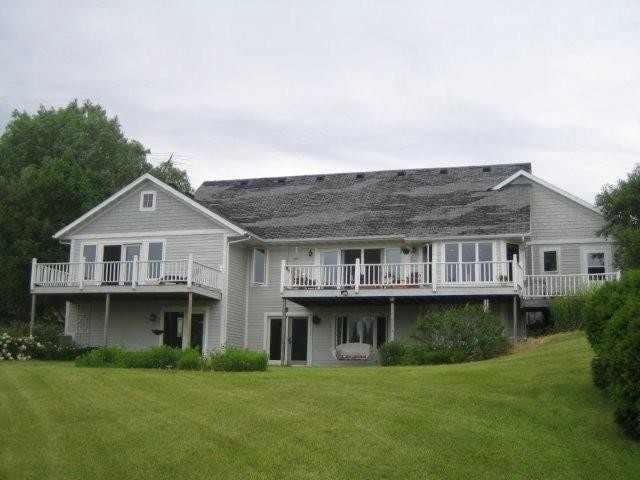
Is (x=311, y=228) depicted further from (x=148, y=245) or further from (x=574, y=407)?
(x=574, y=407)

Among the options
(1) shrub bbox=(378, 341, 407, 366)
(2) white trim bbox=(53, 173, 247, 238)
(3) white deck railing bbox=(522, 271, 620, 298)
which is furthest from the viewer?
(2) white trim bbox=(53, 173, 247, 238)

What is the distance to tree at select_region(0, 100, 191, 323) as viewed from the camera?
3909 cm

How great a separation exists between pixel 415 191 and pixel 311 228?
5475mm

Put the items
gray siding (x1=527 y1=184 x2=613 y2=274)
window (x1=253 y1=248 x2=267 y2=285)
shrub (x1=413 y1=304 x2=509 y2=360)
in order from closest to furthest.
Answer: shrub (x1=413 y1=304 x2=509 y2=360) < gray siding (x1=527 y1=184 x2=613 y2=274) < window (x1=253 y1=248 x2=267 y2=285)

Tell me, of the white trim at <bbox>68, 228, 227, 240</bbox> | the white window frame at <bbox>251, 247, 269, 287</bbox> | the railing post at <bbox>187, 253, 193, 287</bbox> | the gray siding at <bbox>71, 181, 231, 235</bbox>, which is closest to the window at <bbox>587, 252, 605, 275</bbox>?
the white window frame at <bbox>251, 247, 269, 287</bbox>

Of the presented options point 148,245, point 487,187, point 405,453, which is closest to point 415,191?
point 487,187

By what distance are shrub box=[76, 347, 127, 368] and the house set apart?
4.35m

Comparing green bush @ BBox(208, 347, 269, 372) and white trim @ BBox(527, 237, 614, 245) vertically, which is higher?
white trim @ BBox(527, 237, 614, 245)

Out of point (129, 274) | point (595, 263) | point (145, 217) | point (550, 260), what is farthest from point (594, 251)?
point (129, 274)

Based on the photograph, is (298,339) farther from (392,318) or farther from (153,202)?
(153,202)

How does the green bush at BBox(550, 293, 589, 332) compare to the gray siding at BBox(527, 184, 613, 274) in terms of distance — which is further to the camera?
the gray siding at BBox(527, 184, 613, 274)

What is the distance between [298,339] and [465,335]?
29.5ft

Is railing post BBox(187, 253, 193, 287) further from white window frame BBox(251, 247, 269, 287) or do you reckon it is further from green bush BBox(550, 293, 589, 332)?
green bush BBox(550, 293, 589, 332)

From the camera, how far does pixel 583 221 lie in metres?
32.0
